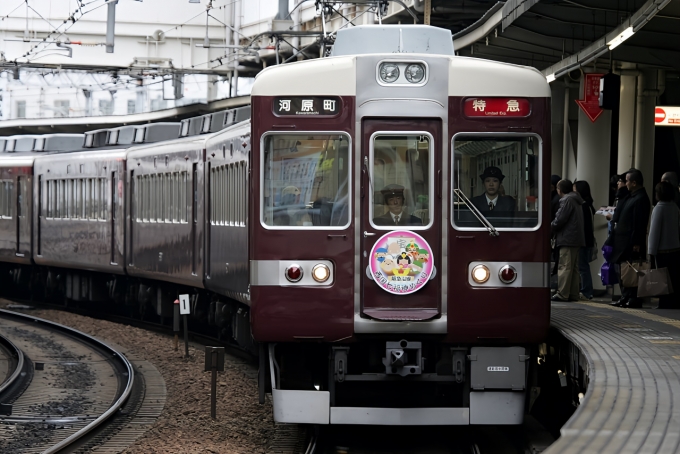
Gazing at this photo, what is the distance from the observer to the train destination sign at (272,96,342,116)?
8008 mm

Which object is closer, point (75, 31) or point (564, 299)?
point (564, 299)

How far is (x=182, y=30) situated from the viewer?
103 feet

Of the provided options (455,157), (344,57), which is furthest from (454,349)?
(344,57)

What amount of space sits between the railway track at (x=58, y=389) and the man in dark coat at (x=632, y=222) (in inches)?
188

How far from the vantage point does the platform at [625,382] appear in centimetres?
523

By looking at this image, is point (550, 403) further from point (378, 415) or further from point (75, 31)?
point (75, 31)

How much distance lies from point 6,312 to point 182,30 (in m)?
13.4

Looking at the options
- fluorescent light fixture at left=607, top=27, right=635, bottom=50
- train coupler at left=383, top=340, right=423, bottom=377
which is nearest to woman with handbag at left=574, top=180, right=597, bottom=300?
fluorescent light fixture at left=607, top=27, right=635, bottom=50

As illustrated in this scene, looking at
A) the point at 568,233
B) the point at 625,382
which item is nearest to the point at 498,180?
the point at 625,382

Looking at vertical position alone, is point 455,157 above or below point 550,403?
above

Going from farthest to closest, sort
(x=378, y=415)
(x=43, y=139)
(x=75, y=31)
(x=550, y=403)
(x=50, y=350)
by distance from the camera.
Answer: (x=75, y=31) < (x=43, y=139) < (x=50, y=350) < (x=550, y=403) < (x=378, y=415)

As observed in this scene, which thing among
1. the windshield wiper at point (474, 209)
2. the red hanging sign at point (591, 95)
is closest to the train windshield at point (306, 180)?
the windshield wiper at point (474, 209)

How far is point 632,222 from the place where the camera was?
11305mm

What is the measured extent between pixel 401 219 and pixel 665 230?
4064mm
